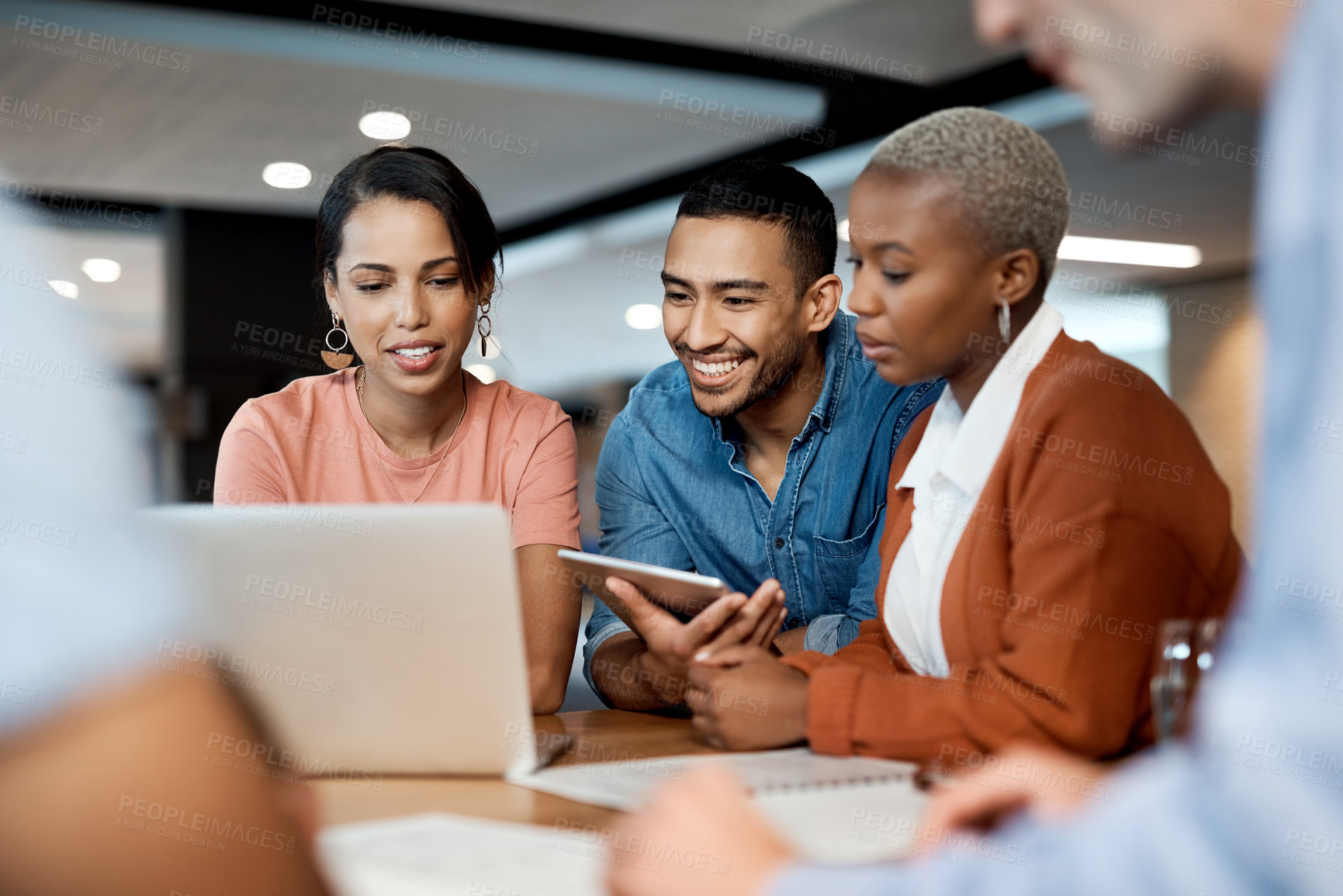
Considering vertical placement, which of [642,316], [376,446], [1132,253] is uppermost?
[1132,253]

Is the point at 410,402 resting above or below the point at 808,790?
above

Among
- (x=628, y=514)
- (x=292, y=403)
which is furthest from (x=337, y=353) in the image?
(x=628, y=514)

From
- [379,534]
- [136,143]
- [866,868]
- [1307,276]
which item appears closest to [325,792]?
[379,534]

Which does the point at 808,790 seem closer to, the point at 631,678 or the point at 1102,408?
the point at 1102,408

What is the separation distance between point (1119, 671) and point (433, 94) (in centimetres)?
483

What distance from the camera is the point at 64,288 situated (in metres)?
0.52

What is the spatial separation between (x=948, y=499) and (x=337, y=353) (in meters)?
1.31

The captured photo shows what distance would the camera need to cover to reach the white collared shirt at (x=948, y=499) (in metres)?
1.35

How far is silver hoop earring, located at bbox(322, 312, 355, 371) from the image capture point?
7.10ft

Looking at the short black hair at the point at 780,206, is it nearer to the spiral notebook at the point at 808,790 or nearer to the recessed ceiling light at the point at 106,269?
the spiral notebook at the point at 808,790

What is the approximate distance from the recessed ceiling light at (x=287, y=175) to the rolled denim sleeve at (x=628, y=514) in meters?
4.50

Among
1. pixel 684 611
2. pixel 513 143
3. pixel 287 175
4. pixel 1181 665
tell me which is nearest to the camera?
pixel 1181 665

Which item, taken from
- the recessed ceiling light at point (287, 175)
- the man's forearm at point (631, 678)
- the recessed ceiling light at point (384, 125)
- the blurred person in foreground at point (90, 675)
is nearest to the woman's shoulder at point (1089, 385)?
the man's forearm at point (631, 678)

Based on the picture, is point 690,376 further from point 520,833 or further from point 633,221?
point 633,221
